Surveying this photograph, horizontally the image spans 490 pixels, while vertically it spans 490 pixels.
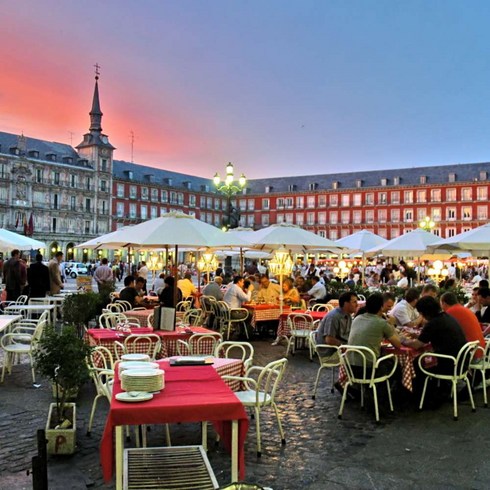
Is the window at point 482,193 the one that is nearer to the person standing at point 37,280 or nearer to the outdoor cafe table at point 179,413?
the person standing at point 37,280

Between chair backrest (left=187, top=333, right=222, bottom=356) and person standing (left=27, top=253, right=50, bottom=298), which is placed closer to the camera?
chair backrest (left=187, top=333, right=222, bottom=356)

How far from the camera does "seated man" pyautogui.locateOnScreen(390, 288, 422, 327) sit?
7.04 metres

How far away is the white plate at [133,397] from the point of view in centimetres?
327

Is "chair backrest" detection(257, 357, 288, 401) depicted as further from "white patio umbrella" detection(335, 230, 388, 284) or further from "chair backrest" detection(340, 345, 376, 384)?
"white patio umbrella" detection(335, 230, 388, 284)

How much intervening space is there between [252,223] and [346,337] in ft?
202

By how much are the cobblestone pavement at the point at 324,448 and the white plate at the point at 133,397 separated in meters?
0.70

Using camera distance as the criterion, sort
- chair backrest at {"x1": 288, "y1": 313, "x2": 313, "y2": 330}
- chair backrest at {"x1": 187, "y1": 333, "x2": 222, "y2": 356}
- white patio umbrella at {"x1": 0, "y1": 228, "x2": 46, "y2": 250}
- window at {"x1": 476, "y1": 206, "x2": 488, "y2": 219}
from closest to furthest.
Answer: chair backrest at {"x1": 187, "y1": 333, "x2": 222, "y2": 356}, chair backrest at {"x1": 288, "y1": 313, "x2": 313, "y2": 330}, white patio umbrella at {"x1": 0, "y1": 228, "x2": 46, "y2": 250}, window at {"x1": 476, "y1": 206, "x2": 488, "y2": 219}

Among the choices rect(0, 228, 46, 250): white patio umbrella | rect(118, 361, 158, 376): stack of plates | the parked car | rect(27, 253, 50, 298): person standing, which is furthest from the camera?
the parked car

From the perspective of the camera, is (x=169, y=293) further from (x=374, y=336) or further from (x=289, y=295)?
(x=374, y=336)

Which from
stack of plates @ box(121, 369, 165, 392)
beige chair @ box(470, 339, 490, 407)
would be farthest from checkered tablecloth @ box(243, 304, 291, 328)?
stack of plates @ box(121, 369, 165, 392)

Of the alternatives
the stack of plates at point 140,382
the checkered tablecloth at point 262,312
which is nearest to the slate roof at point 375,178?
the checkered tablecloth at point 262,312

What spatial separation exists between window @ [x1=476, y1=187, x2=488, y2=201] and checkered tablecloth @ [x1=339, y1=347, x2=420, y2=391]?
5476 centimetres

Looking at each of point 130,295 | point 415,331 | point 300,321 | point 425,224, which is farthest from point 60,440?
point 425,224

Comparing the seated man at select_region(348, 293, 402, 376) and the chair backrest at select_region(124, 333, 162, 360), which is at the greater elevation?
the seated man at select_region(348, 293, 402, 376)
